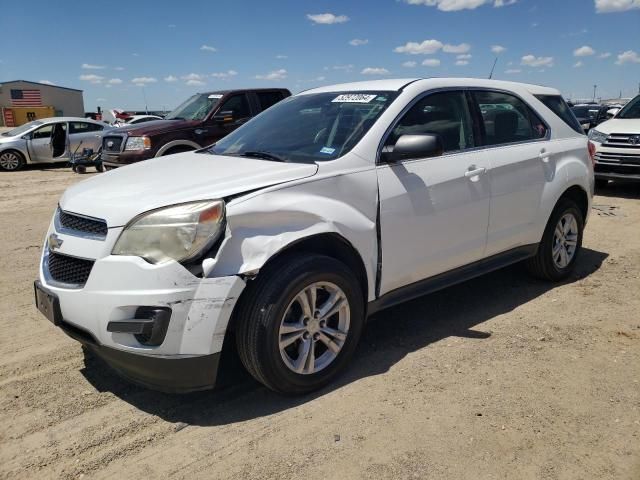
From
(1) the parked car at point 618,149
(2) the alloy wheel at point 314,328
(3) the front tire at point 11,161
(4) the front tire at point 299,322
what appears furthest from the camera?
(3) the front tire at point 11,161

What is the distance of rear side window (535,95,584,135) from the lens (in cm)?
491

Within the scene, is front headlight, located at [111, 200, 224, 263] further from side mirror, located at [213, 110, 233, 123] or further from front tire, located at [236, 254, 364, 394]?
side mirror, located at [213, 110, 233, 123]

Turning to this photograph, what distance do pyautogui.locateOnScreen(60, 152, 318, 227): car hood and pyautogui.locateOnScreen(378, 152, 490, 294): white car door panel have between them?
1.97 ft

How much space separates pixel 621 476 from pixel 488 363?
1.13 m

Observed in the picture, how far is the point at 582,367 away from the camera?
3.50 m

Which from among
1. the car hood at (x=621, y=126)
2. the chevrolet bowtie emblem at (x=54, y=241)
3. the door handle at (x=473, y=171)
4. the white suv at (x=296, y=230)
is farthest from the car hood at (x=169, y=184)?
the car hood at (x=621, y=126)

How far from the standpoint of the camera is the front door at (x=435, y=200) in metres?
3.46

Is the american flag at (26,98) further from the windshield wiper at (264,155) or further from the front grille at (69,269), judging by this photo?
the front grille at (69,269)

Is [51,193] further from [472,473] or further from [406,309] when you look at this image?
[472,473]

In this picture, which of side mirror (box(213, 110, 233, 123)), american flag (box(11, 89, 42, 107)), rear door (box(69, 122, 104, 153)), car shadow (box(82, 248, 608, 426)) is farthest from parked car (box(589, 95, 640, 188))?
american flag (box(11, 89, 42, 107))

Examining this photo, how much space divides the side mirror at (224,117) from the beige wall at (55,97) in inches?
2006

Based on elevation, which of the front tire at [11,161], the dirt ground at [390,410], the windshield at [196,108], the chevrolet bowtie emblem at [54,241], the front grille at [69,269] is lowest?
the dirt ground at [390,410]

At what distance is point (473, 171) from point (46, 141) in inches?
599

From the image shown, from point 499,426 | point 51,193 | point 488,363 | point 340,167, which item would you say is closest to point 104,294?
point 340,167
